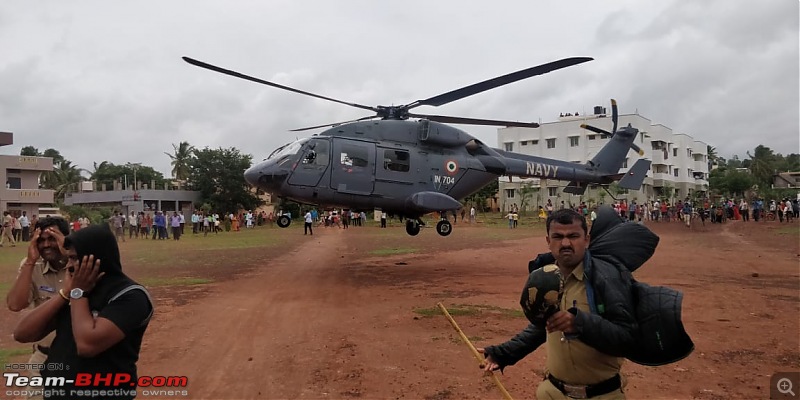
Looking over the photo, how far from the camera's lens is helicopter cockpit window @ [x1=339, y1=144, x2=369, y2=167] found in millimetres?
11789

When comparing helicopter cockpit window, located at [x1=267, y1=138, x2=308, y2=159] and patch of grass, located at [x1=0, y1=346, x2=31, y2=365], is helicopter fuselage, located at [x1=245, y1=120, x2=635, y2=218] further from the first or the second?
patch of grass, located at [x1=0, y1=346, x2=31, y2=365]

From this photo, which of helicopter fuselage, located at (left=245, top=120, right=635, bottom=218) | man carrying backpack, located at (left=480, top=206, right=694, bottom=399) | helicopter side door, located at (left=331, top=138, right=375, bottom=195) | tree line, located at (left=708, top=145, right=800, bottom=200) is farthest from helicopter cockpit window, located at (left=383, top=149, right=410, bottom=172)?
tree line, located at (left=708, top=145, right=800, bottom=200)

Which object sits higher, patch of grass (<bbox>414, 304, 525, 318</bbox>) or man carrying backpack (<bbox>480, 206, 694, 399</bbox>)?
man carrying backpack (<bbox>480, 206, 694, 399</bbox>)

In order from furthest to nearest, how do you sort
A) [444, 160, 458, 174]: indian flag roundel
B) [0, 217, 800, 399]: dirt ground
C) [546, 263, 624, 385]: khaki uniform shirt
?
[444, 160, 458, 174]: indian flag roundel → [0, 217, 800, 399]: dirt ground → [546, 263, 624, 385]: khaki uniform shirt

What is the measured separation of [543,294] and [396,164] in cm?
1036

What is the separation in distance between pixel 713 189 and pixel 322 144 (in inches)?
2775

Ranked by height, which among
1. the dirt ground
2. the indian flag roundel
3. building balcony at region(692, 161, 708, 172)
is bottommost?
the dirt ground

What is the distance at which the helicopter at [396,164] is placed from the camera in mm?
11484

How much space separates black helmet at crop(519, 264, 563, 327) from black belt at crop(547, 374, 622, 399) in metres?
0.57

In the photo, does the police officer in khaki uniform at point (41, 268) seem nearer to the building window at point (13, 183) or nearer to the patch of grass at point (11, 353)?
the patch of grass at point (11, 353)

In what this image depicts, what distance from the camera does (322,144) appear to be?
38.2 ft

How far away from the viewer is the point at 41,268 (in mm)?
3537

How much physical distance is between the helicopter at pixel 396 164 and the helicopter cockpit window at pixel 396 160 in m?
0.02

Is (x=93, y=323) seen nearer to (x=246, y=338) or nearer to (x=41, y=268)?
(x=41, y=268)
